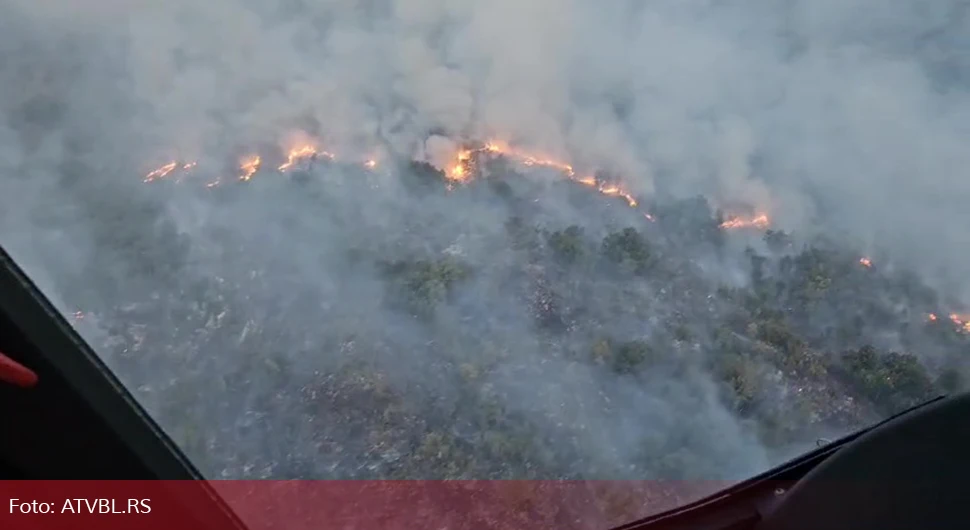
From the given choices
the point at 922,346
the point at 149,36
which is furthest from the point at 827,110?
the point at 149,36

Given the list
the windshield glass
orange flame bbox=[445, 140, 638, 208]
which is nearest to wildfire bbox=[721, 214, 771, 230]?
the windshield glass

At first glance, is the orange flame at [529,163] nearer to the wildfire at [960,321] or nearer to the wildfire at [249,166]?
the wildfire at [249,166]

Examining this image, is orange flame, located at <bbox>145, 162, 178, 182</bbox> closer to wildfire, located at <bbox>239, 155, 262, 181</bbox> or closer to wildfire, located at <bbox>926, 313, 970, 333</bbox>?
wildfire, located at <bbox>239, 155, 262, 181</bbox>

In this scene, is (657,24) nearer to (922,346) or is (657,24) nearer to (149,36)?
(922,346)

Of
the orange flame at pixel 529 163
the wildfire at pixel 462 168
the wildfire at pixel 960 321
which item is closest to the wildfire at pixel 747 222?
the orange flame at pixel 529 163

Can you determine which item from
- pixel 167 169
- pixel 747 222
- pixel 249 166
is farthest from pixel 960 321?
pixel 167 169
